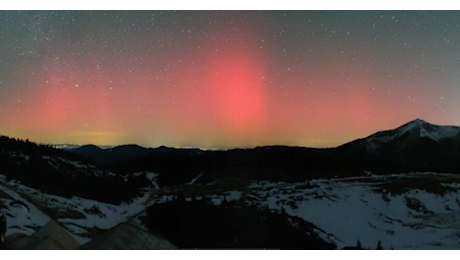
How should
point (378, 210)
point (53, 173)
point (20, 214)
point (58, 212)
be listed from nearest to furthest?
1. point (20, 214)
2. point (58, 212)
3. point (53, 173)
4. point (378, 210)

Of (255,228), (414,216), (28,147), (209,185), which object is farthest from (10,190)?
(414,216)

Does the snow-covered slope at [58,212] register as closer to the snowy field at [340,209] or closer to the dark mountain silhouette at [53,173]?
the snowy field at [340,209]

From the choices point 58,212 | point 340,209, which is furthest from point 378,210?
point 58,212

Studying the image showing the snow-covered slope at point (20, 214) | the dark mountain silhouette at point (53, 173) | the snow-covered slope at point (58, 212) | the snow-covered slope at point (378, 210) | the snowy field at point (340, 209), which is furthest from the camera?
the snow-covered slope at point (378, 210)

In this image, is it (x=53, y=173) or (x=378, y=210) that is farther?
(x=378, y=210)

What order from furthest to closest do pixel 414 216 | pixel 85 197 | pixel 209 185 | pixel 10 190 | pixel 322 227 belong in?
pixel 209 185, pixel 414 216, pixel 322 227, pixel 85 197, pixel 10 190

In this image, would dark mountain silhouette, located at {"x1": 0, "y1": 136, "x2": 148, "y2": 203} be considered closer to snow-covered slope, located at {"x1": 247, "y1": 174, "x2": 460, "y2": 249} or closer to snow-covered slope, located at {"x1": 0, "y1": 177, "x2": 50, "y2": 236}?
snow-covered slope, located at {"x1": 0, "y1": 177, "x2": 50, "y2": 236}

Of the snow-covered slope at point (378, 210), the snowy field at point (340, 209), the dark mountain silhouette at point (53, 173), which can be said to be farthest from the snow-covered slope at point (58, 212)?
the snow-covered slope at point (378, 210)

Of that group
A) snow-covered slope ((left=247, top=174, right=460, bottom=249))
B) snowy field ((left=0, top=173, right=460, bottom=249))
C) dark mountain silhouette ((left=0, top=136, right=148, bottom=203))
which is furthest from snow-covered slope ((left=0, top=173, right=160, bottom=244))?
snow-covered slope ((left=247, top=174, right=460, bottom=249))

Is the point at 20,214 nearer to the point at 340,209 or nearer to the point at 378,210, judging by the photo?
the point at 340,209
